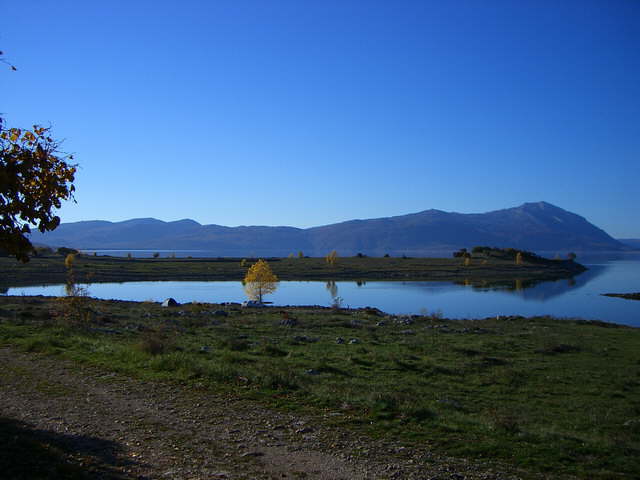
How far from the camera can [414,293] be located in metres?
73.0

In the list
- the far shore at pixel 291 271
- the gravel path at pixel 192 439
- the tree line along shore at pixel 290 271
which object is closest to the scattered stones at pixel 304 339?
the gravel path at pixel 192 439

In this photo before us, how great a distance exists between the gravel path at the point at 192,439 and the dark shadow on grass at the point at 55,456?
0.03 metres

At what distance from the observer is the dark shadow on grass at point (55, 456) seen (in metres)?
6.25

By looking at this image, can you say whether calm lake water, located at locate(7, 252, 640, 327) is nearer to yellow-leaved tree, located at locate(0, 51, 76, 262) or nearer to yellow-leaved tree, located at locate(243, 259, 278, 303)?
yellow-leaved tree, located at locate(243, 259, 278, 303)

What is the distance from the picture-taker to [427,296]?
223 ft

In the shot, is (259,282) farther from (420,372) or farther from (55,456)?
(55,456)

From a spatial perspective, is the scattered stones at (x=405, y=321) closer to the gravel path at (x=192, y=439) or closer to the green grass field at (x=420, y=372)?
the green grass field at (x=420, y=372)

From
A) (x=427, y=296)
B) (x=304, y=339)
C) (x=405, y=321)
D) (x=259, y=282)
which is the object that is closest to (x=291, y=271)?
(x=427, y=296)

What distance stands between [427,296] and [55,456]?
6402 centimetres

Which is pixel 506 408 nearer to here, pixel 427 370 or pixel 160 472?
pixel 427 370

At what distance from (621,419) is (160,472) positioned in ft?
37.8

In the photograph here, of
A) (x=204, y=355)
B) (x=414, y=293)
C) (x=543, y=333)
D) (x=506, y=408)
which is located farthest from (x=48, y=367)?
(x=414, y=293)

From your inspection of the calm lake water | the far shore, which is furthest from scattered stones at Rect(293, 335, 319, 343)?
the far shore

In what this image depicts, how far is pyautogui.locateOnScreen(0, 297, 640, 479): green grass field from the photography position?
8.46m
